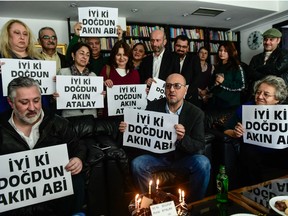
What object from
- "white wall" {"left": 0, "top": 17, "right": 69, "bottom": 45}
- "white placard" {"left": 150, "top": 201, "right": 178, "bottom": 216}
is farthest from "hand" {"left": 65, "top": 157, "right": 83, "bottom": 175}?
"white wall" {"left": 0, "top": 17, "right": 69, "bottom": 45}

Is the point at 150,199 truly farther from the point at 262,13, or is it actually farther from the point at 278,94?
the point at 262,13

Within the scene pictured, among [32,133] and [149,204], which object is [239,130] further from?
[32,133]

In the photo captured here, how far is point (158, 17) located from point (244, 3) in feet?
5.55

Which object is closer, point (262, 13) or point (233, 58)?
point (233, 58)

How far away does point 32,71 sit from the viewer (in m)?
2.23

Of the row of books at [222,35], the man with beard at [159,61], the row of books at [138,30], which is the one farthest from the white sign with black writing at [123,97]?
the row of books at [222,35]

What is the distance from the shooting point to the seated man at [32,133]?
1.53 metres

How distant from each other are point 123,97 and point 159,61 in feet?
2.22

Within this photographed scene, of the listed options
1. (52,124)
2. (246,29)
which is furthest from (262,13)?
(52,124)

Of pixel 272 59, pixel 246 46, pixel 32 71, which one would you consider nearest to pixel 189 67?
pixel 272 59

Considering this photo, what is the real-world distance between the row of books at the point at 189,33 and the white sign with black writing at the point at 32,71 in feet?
13.4

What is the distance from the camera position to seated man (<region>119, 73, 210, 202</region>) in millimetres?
1992

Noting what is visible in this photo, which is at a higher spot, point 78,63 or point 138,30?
point 138,30

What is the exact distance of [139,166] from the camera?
6.70ft
